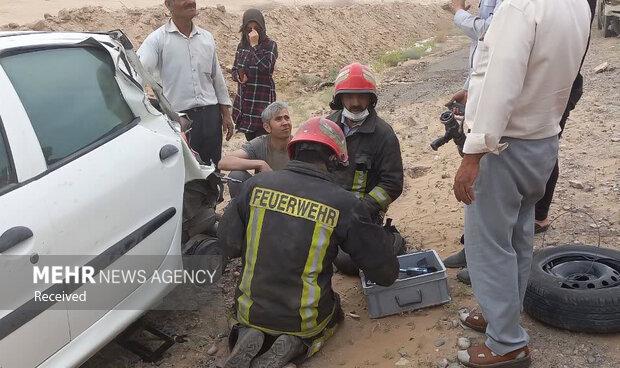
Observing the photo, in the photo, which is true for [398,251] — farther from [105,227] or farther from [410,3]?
[410,3]

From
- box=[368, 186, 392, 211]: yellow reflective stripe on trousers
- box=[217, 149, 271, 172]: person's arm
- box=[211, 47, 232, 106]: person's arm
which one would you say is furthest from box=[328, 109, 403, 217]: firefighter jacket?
box=[211, 47, 232, 106]: person's arm

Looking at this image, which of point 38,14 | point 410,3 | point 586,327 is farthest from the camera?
point 410,3

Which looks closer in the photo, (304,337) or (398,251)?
(304,337)

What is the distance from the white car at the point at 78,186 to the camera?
2.35 m

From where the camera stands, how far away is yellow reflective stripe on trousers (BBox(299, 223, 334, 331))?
2.79m

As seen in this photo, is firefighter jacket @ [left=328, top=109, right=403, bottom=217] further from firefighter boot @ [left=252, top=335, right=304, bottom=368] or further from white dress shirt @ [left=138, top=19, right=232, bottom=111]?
white dress shirt @ [left=138, top=19, right=232, bottom=111]

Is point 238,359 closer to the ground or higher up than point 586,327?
closer to the ground

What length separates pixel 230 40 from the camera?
13547 millimetres

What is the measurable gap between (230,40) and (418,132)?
722cm

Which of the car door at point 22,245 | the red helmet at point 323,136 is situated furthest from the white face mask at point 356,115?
the car door at point 22,245

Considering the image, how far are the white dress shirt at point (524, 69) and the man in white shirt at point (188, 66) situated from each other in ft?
9.01

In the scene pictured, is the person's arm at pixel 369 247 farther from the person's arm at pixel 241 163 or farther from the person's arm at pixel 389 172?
the person's arm at pixel 241 163

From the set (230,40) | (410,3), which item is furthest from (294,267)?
(410,3)

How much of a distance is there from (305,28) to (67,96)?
13808mm
